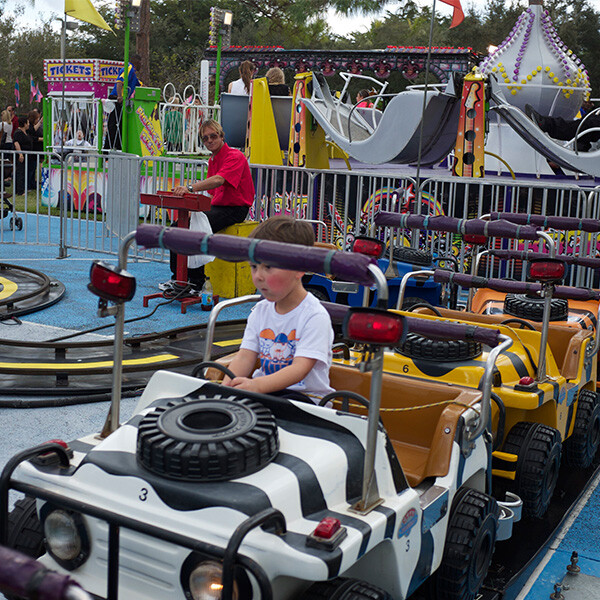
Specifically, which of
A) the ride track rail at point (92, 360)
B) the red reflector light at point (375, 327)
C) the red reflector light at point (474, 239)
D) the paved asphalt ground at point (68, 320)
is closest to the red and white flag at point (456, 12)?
the red reflector light at point (474, 239)

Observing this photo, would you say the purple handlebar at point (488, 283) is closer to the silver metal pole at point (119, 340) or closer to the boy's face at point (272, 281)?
the boy's face at point (272, 281)

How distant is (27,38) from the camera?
50.2 meters

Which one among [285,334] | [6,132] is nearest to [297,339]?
[285,334]

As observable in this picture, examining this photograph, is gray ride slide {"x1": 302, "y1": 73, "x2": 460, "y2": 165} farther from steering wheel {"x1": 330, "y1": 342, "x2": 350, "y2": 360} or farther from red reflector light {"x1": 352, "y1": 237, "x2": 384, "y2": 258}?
steering wheel {"x1": 330, "y1": 342, "x2": 350, "y2": 360}

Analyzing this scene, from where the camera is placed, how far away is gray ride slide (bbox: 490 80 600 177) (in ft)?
34.7

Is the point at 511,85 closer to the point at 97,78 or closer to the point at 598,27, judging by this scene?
the point at 97,78

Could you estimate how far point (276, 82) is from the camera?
12648mm

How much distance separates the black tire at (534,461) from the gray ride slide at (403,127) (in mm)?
6764

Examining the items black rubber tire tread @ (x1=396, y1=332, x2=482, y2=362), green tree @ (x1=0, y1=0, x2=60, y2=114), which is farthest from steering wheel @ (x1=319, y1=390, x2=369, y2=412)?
green tree @ (x1=0, y1=0, x2=60, y2=114)

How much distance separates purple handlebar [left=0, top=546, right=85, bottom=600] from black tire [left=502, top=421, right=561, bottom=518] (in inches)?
115

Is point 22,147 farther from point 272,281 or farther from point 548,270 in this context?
point 272,281

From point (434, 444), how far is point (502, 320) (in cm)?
196

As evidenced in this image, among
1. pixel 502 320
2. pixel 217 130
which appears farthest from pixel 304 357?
pixel 217 130

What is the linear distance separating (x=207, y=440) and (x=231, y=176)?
6.14 meters
